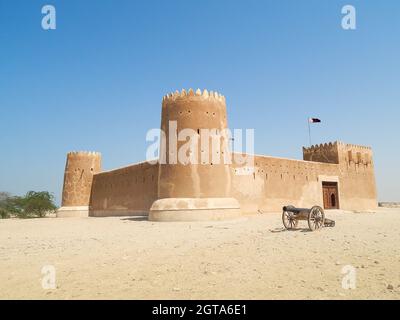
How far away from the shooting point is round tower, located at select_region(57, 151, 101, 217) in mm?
27688

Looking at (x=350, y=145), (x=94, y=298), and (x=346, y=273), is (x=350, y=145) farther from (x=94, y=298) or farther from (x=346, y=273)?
(x=94, y=298)

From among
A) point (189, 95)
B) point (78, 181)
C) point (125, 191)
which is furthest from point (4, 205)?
point (189, 95)

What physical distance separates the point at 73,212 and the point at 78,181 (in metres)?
2.88

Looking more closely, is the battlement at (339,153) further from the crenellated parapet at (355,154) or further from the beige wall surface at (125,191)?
the beige wall surface at (125,191)

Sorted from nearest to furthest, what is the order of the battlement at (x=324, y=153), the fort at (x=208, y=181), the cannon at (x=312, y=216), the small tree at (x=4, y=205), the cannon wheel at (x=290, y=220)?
the cannon at (x=312, y=216) < the cannon wheel at (x=290, y=220) < the fort at (x=208, y=181) < the battlement at (x=324, y=153) < the small tree at (x=4, y=205)

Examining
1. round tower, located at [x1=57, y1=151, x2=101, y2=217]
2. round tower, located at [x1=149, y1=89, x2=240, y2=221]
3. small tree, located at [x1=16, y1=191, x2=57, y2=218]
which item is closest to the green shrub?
small tree, located at [x1=16, y1=191, x2=57, y2=218]

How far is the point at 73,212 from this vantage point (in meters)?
27.3

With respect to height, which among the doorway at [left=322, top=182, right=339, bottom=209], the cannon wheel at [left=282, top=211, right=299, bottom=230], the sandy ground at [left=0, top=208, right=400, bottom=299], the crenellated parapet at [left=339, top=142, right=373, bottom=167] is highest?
the crenellated parapet at [left=339, top=142, right=373, bottom=167]

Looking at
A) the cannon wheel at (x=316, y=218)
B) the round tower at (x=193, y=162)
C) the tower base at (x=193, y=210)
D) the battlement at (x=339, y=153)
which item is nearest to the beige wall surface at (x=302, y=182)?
the battlement at (x=339, y=153)

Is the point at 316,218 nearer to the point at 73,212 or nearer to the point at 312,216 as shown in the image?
the point at 312,216

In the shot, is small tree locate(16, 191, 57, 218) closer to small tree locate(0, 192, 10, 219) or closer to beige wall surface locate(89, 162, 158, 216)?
small tree locate(0, 192, 10, 219)

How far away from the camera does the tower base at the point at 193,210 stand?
44.4ft

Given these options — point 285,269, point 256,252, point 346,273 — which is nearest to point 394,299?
point 346,273
